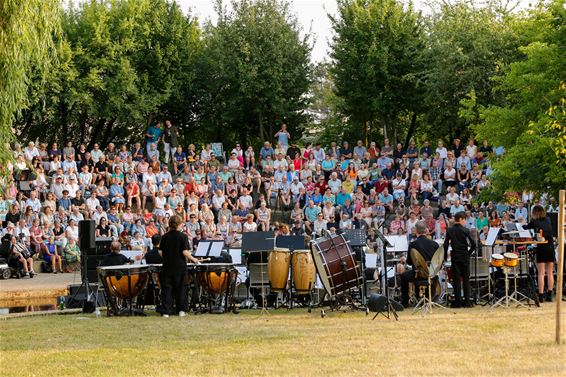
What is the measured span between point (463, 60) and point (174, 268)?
20.4 meters

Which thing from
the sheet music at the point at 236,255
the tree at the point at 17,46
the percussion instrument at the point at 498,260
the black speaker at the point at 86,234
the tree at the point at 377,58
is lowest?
the sheet music at the point at 236,255

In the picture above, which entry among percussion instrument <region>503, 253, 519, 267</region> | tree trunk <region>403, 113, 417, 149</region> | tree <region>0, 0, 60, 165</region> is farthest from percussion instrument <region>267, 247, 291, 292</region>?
tree trunk <region>403, 113, 417, 149</region>

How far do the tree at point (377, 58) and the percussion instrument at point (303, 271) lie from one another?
20.8 metres

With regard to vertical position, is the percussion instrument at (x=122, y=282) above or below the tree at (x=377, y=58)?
below

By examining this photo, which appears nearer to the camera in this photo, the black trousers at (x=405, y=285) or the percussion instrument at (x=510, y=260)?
the percussion instrument at (x=510, y=260)

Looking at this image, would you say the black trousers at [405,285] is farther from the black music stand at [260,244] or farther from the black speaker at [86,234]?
the black speaker at [86,234]

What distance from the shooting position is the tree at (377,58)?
40.5 metres

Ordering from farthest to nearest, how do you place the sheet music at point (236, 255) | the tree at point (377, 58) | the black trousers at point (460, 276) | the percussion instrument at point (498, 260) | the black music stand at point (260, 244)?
the tree at point (377, 58)
the sheet music at point (236, 255)
the black music stand at point (260, 244)
the black trousers at point (460, 276)
the percussion instrument at point (498, 260)

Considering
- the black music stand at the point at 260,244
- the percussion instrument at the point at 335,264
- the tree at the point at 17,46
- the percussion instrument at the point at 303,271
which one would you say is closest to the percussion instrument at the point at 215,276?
the black music stand at the point at 260,244

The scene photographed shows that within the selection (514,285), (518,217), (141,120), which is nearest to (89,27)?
(141,120)

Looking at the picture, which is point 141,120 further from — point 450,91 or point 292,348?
point 292,348

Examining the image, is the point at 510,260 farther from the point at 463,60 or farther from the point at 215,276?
the point at 463,60

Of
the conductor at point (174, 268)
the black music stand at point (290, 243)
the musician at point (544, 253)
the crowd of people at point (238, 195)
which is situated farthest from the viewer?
the crowd of people at point (238, 195)

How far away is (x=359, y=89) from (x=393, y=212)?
10.3 m
